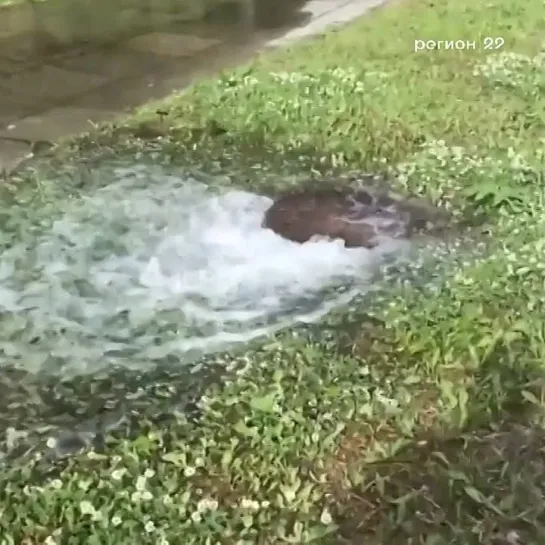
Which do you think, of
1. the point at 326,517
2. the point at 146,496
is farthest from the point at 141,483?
the point at 326,517

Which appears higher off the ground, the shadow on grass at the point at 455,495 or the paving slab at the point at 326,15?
the paving slab at the point at 326,15

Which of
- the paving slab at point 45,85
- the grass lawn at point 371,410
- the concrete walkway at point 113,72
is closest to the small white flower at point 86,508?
the grass lawn at point 371,410

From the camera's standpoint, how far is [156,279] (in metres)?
1.07

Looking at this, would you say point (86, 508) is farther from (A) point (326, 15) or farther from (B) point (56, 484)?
(A) point (326, 15)

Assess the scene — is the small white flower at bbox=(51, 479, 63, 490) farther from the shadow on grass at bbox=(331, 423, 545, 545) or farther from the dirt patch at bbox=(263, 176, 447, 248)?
the dirt patch at bbox=(263, 176, 447, 248)

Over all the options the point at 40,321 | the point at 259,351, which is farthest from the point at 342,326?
the point at 40,321

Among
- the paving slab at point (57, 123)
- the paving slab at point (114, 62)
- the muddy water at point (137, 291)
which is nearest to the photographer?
the muddy water at point (137, 291)

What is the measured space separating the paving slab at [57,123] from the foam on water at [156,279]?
20 cm

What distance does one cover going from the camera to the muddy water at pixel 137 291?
92 centimetres

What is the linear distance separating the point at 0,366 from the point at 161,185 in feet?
1.28

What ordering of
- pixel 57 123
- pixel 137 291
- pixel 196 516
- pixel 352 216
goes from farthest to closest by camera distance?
1. pixel 57 123
2. pixel 352 216
3. pixel 137 291
4. pixel 196 516

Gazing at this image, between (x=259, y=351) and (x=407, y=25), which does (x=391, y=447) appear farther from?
(x=407, y=25)

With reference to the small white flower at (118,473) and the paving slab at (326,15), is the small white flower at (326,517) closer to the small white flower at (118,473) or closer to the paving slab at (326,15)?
the small white flower at (118,473)

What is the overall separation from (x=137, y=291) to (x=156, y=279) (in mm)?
28
